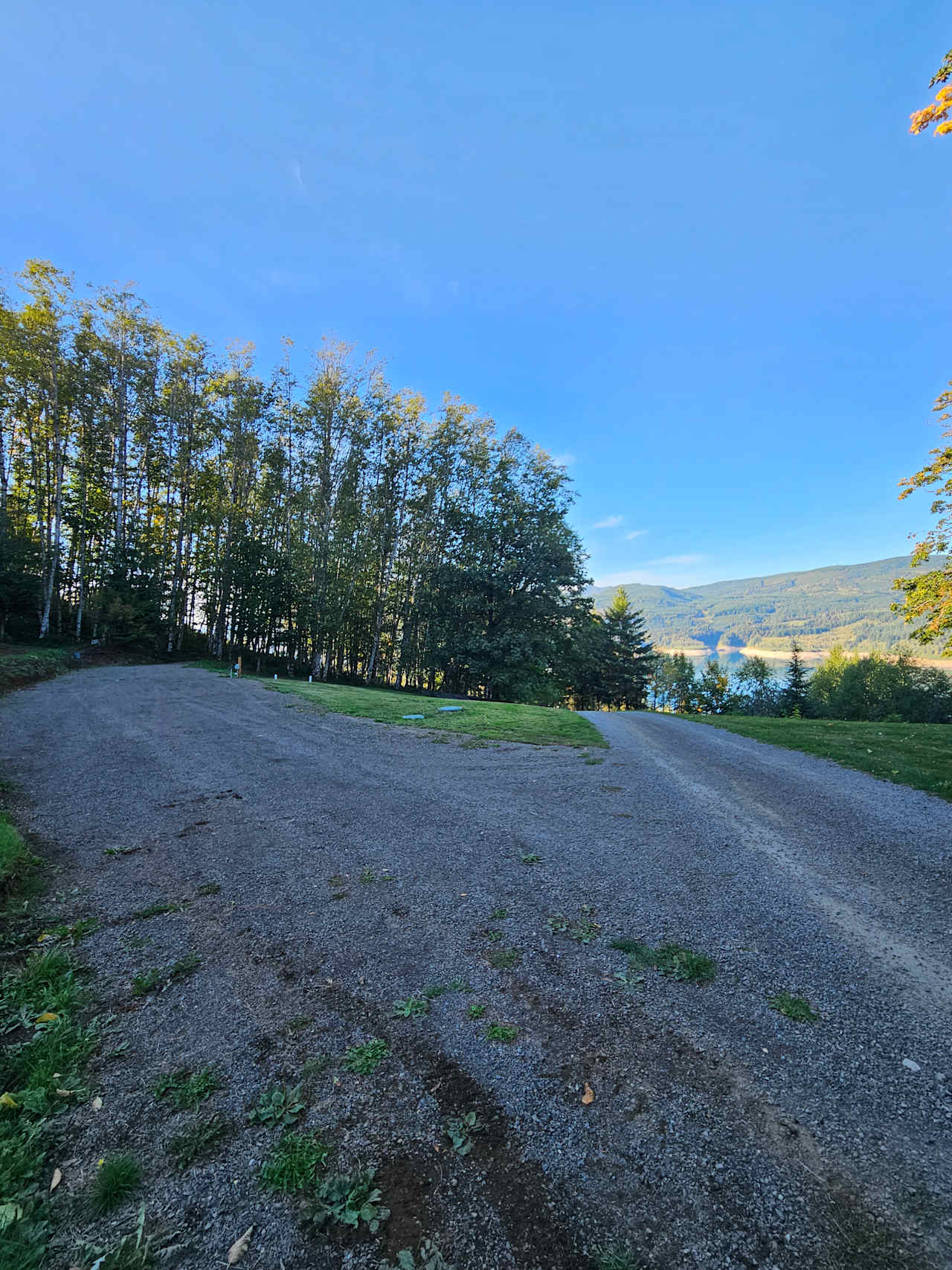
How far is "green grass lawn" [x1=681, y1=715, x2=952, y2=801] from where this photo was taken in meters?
7.81

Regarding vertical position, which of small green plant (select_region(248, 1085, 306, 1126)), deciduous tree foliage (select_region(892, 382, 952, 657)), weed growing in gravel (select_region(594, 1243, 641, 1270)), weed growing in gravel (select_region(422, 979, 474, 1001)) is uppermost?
deciduous tree foliage (select_region(892, 382, 952, 657))

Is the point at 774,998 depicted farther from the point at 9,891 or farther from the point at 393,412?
the point at 393,412

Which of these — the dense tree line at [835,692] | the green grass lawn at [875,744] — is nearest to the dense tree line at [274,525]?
the green grass lawn at [875,744]

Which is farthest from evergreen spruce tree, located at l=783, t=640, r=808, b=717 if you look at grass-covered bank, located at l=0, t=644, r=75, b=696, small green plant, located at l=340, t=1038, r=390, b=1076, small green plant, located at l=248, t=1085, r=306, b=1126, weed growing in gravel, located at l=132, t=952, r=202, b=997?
grass-covered bank, located at l=0, t=644, r=75, b=696

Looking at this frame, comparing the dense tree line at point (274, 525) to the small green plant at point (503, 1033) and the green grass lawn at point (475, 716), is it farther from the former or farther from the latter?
the small green plant at point (503, 1033)

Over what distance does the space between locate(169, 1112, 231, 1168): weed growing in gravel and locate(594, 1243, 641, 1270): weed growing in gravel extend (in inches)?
59.8

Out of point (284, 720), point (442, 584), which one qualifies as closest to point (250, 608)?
point (442, 584)

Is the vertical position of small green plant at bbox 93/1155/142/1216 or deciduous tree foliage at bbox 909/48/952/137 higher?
deciduous tree foliage at bbox 909/48/952/137

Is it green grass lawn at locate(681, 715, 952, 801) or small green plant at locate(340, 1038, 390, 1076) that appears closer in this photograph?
small green plant at locate(340, 1038, 390, 1076)

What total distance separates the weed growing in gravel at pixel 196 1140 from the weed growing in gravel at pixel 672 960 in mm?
2343

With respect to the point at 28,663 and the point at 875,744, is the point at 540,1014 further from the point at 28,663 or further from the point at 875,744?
the point at 28,663

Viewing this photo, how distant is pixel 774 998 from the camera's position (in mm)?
2801

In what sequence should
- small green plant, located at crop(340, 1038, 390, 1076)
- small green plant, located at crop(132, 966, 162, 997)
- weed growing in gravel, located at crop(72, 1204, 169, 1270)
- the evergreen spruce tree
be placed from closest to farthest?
weed growing in gravel, located at crop(72, 1204, 169, 1270) < small green plant, located at crop(340, 1038, 390, 1076) < small green plant, located at crop(132, 966, 162, 997) < the evergreen spruce tree

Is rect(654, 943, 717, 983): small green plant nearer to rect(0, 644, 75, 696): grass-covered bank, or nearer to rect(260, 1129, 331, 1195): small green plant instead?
rect(260, 1129, 331, 1195): small green plant
